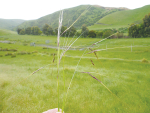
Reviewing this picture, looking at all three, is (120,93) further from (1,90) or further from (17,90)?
(1,90)

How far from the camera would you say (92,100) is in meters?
3.11

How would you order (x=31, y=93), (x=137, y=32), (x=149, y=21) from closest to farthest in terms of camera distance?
(x=31, y=93) → (x=149, y=21) → (x=137, y=32)

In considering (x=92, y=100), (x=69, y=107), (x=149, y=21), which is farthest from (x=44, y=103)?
(x=149, y=21)

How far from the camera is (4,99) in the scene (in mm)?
2961

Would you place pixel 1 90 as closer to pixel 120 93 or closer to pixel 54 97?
pixel 54 97

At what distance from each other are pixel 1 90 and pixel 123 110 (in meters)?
4.08

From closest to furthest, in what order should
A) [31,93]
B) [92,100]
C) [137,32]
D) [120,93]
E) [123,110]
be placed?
[123,110] → [92,100] → [31,93] → [120,93] → [137,32]

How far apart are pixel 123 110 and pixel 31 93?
299cm

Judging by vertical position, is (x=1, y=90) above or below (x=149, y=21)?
below

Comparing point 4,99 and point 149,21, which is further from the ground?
point 149,21

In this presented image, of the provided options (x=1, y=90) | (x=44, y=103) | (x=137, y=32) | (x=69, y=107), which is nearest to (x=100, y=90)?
(x=69, y=107)

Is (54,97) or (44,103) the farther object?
(54,97)

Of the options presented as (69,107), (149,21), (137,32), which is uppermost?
(149,21)

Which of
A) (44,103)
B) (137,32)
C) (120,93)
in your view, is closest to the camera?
(44,103)
